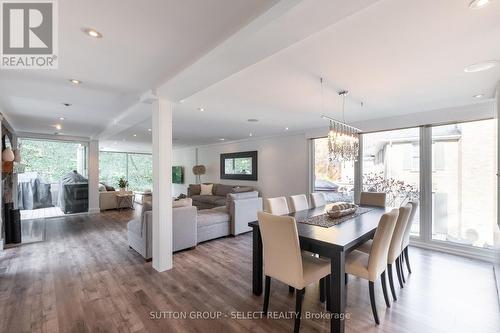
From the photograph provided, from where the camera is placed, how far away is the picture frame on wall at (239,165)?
719 centimetres

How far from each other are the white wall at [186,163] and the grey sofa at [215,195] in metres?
1.82

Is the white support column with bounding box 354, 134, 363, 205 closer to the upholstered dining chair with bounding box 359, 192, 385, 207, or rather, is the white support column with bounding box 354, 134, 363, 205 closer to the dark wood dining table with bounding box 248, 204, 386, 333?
the upholstered dining chair with bounding box 359, 192, 385, 207

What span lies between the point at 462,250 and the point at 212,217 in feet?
14.3

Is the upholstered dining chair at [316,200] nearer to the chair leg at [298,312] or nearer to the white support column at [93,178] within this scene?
the chair leg at [298,312]

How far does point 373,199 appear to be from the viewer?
4.03 metres

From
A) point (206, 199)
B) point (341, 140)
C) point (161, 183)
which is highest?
point (341, 140)

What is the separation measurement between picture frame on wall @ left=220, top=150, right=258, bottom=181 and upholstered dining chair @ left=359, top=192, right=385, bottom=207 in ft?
11.7

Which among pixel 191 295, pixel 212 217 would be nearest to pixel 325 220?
pixel 191 295

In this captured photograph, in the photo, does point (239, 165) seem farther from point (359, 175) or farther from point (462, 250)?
point (462, 250)

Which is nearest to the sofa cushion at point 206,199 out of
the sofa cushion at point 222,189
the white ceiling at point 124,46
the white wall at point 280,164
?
the sofa cushion at point 222,189

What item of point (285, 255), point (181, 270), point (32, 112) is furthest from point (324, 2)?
point (32, 112)

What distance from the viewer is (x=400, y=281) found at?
2.66m

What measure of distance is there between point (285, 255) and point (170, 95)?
7.61ft

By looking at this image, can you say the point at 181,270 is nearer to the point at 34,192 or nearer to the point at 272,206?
the point at 272,206
